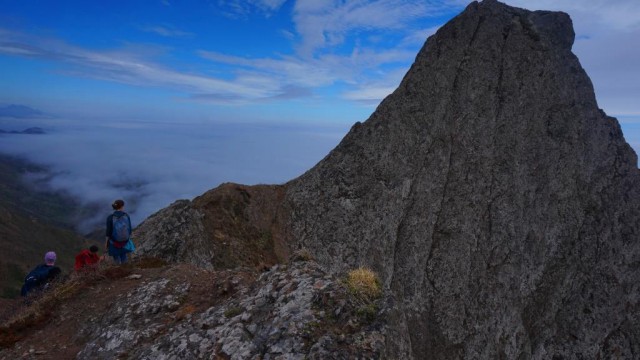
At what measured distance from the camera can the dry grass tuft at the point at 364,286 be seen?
36.0ft

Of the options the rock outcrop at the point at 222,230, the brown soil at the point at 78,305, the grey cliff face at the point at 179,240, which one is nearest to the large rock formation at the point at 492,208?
the rock outcrop at the point at 222,230

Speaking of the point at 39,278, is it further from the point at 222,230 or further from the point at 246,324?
the point at 246,324

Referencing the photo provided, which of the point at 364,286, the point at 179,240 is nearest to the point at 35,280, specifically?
the point at 179,240

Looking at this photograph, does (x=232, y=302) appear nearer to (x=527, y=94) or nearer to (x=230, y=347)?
(x=230, y=347)

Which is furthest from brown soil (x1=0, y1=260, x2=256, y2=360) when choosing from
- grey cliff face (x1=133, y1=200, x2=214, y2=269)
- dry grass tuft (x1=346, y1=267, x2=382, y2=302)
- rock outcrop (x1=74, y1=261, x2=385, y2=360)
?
grey cliff face (x1=133, y1=200, x2=214, y2=269)

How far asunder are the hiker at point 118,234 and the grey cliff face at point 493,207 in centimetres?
1304

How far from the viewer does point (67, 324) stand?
50.6ft

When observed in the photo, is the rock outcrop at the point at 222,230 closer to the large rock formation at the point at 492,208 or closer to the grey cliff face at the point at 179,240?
the grey cliff face at the point at 179,240

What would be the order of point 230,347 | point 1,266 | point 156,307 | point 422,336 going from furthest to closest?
point 1,266 → point 422,336 → point 156,307 → point 230,347

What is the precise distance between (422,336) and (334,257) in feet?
25.3

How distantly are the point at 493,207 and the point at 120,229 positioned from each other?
2514 cm

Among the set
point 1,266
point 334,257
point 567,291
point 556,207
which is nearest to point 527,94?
point 556,207

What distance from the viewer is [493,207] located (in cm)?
3397

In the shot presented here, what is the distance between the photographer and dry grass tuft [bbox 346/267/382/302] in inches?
432
